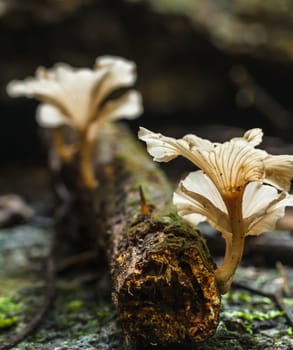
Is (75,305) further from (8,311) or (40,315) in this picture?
(8,311)

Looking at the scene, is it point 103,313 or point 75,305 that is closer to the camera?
point 103,313

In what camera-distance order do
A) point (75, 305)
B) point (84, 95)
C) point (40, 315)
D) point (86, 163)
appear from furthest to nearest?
point (86, 163)
point (84, 95)
point (75, 305)
point (40, 315)

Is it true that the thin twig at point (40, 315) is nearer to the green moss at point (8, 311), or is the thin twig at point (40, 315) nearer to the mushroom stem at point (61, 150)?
the green moss at point (8, 311)

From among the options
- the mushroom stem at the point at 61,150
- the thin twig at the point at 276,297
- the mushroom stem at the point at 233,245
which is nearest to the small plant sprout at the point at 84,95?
the mushroom stem at the point at 61,150

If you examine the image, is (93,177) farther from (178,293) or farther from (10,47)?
(10,47)

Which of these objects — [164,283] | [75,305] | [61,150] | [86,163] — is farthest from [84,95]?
[164,283]

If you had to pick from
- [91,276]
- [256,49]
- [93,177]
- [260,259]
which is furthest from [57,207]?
[256,49]
